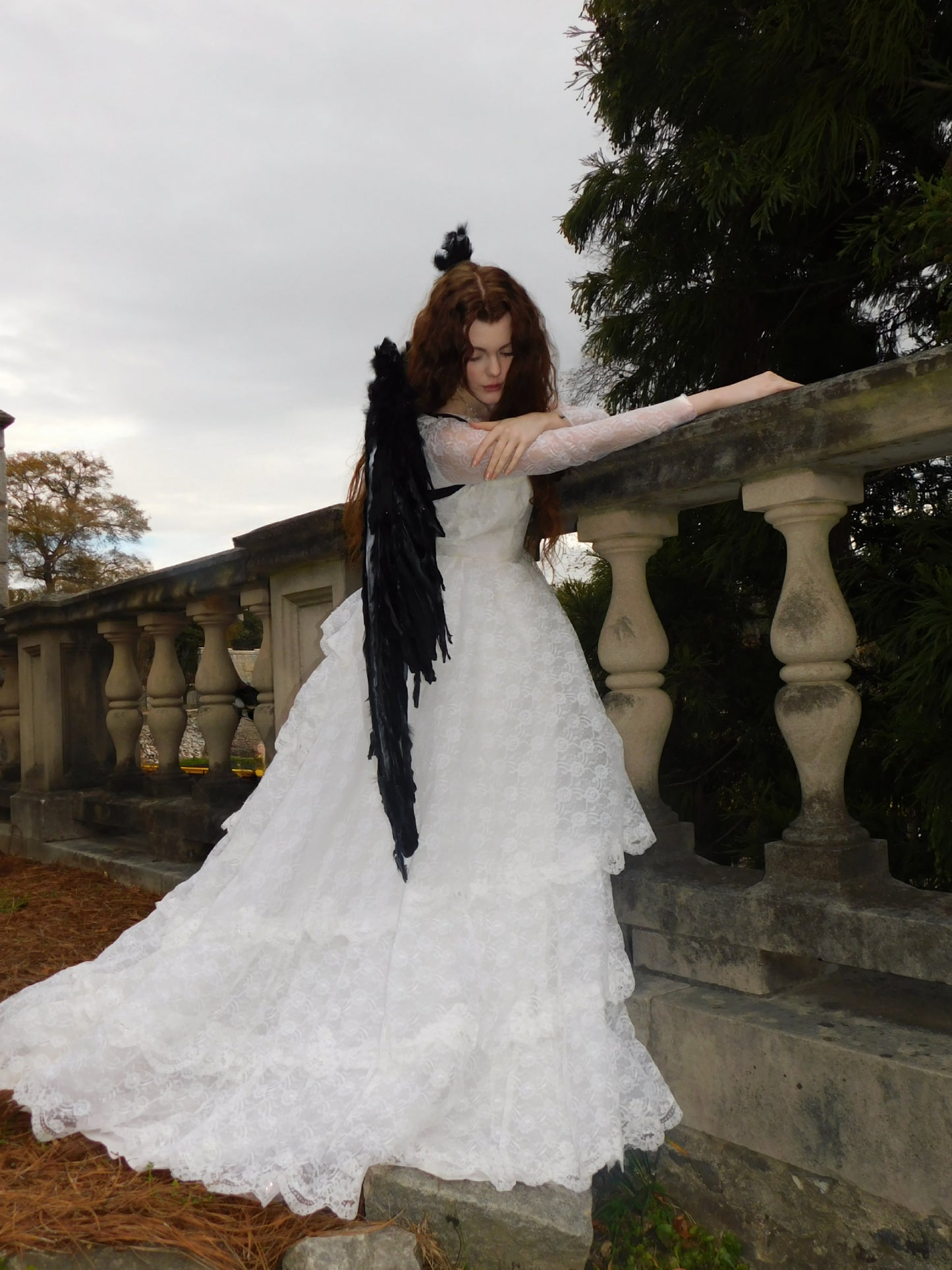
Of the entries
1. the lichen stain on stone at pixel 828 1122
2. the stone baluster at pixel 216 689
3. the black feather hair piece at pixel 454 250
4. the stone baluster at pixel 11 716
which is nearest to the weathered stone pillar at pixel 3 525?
the stone baluster at pixel 11 716

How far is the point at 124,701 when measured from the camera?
15.2ft

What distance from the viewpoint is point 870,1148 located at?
66.5 inches

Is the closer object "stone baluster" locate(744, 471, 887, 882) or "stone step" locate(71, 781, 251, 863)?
"stone baluster" locate(744, 471, 887, 882)

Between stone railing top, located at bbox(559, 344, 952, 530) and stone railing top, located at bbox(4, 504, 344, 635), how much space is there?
3.15 feet

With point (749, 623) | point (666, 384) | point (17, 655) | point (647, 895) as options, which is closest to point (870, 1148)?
point (647, 895)

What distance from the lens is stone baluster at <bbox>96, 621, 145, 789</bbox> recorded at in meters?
4.57

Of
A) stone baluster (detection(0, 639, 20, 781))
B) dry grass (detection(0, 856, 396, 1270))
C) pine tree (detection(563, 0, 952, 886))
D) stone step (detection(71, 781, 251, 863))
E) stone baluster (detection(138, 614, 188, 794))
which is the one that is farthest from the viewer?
stone baluster (detection(0, 639, 20, 781))

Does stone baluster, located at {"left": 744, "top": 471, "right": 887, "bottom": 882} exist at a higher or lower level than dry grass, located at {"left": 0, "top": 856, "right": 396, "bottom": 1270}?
higher

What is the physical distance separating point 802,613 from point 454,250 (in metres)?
1.27

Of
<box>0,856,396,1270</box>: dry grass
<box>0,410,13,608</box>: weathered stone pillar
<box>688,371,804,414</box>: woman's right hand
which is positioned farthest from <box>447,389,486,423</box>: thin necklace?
<box>0,410,13,608</box>: weathered stone pillar

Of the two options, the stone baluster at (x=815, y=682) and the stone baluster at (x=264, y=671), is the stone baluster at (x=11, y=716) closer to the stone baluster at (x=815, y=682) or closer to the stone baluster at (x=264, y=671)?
the stone baluster at (x=264, y=671)

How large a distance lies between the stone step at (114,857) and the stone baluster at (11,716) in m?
0.61

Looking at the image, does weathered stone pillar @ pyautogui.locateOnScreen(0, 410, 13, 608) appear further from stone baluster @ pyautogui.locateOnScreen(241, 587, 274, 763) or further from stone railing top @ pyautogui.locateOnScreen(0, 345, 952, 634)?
stone railing top @ pyautogui.locateOnScreen(0, 345, 952, 634)

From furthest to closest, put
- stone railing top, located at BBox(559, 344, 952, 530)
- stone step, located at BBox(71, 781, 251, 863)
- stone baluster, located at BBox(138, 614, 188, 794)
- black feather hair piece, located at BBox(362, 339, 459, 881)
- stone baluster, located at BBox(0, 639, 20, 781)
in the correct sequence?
stone baluster, located at BBox(0, 639, 20, 781) < stone baluster, located at BBox(138, 614, 188, 794) < stone step, located at BBox(71, 781, 251, 863) < black feather hair piece, located at BBox(362, 339, 459, 881) < stone railing top, located at BBox(559, 344, 952, 530)
